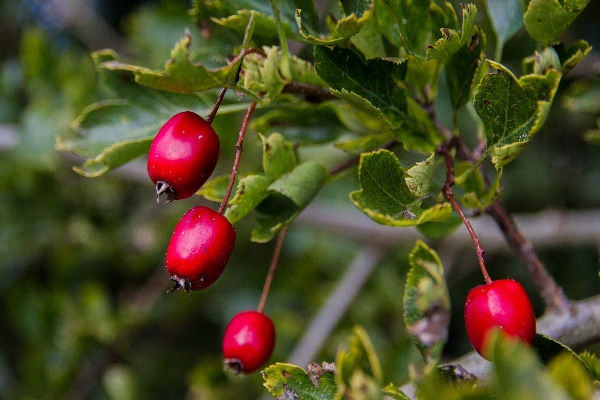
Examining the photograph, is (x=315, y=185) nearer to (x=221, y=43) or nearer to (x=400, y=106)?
(x=400, y=106)

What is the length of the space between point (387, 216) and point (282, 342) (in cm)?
225

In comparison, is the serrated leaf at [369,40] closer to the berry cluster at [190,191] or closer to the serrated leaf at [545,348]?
the berry cluster at [190,191]

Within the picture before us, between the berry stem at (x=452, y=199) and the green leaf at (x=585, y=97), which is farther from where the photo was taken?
the green leaf at (x=585, y=97)

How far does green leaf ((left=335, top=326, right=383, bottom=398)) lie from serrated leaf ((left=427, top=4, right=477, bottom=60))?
58 cm

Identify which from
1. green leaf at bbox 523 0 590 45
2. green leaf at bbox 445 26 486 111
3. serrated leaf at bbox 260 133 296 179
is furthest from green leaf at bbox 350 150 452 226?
green leaf at bbox 523 0 590 45

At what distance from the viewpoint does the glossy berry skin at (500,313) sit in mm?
1001

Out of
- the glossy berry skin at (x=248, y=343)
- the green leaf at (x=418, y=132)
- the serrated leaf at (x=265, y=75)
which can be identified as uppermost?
the serrated leaf at (x=265, y=75)

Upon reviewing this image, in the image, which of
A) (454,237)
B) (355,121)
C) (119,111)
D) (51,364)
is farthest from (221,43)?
(51,364)

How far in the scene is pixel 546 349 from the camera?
3.49ft

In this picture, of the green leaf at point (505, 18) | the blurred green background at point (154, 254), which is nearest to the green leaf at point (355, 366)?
the green leaf at point (505, 18)

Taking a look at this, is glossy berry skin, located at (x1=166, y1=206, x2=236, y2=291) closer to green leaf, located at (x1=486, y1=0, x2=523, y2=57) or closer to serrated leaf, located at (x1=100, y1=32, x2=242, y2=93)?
serrated leaf, located at (x1=100, y1=32, x2=242, y2=93)

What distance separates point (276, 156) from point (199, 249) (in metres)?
0.29

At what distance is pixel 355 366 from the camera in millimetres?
925

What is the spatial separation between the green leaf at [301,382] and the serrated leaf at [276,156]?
41 cm
